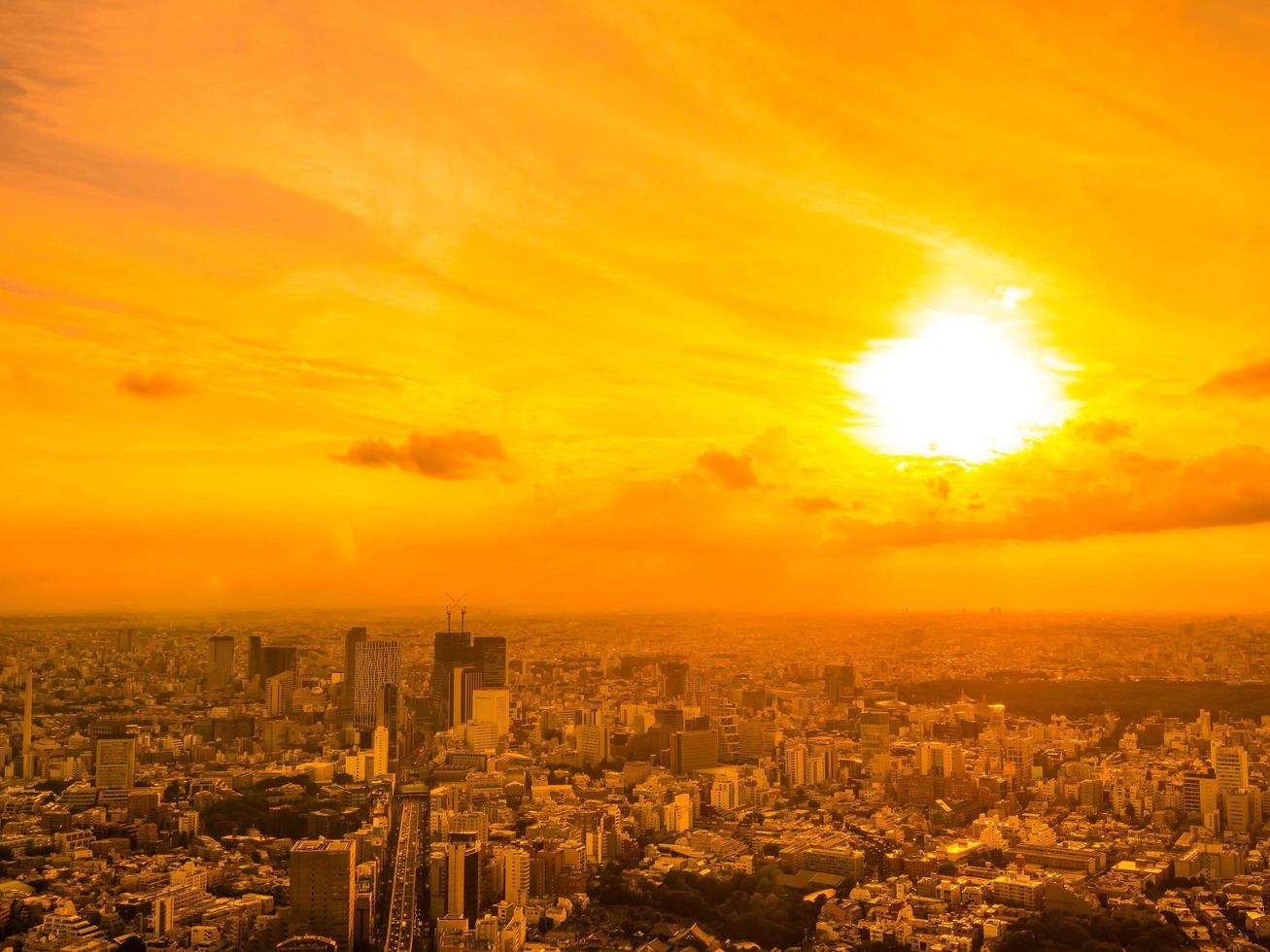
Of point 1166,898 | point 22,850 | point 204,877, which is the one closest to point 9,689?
point 22,850

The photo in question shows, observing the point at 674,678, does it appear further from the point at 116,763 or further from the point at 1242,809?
the point at 116,763

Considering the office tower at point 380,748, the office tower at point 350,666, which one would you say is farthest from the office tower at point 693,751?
the office tower at point 350,666

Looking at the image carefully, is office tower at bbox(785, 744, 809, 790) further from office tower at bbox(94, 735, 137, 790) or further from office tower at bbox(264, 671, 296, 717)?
office tower at bbox(94, 735, 137, 790)

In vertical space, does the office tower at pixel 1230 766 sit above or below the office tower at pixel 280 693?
below

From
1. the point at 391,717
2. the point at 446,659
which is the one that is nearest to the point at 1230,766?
the point at 391,717

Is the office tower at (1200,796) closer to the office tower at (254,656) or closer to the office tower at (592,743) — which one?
the office tower at (592,743)

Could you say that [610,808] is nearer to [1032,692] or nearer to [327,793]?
[327,793]
